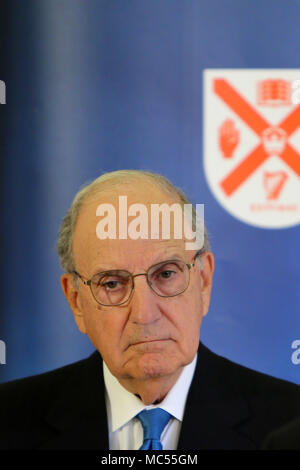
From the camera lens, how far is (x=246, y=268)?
1.44m

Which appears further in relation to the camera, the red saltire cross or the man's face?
the red saltire cross

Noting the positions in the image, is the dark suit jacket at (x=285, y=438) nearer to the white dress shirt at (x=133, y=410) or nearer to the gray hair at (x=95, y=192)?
the white dress shirt at (x=133, y=410)

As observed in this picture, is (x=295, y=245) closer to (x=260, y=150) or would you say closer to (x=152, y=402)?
(x=260, y=150)

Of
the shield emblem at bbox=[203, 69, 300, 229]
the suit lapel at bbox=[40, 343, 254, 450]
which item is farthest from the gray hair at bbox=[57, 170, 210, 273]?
the suit lapel at bbox=[40, 343, 254, 450]

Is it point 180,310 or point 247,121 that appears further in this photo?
point 247,121

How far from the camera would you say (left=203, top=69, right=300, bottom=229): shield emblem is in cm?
144

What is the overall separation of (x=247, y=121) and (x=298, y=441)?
0.77m

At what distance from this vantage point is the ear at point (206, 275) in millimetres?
1417

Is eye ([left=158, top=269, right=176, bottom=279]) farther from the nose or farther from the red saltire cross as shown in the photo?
the red saltire cross

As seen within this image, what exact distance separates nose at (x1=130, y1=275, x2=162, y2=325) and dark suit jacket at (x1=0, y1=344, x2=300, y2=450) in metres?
0.17

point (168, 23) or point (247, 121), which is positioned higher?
point (168, 23)

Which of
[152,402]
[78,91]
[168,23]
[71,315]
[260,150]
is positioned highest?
[168,23]
